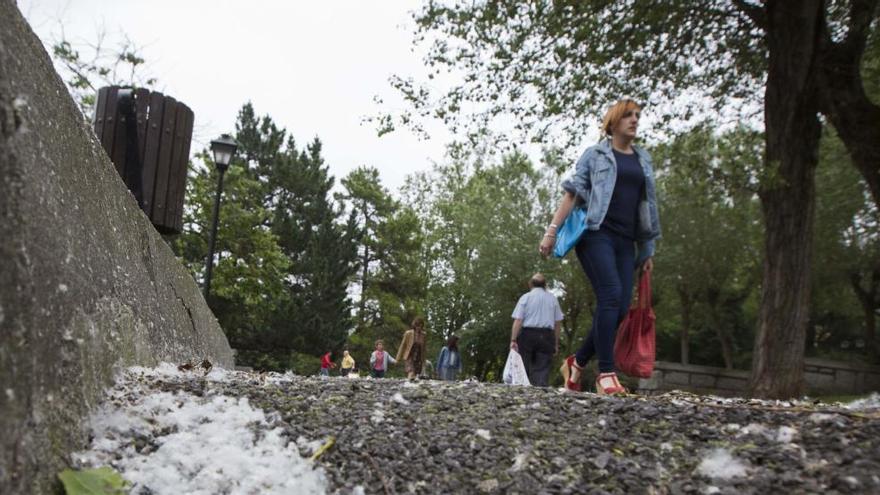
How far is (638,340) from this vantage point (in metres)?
4.58

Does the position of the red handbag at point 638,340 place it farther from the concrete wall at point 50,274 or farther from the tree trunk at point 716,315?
the tree trunk at point 716,315

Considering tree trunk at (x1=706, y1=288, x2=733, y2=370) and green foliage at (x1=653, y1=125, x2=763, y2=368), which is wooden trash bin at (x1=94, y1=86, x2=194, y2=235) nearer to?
green foliage at (x1=653, y1=125, x2=763, y2=368)

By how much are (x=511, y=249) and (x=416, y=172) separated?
2065cm

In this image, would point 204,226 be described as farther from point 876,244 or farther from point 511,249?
point 876,244

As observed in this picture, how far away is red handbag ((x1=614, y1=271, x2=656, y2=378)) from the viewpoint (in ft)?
14.9

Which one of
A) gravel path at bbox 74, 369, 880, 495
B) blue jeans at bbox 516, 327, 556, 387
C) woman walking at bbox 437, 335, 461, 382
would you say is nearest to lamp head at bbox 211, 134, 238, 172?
woman walking at bbox 437, 335, 461, 382

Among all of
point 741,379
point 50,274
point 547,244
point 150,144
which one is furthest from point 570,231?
point 741,379

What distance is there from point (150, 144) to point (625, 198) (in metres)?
3.23

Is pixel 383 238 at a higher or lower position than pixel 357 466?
higher

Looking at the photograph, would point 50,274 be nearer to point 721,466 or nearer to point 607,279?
point 721,466

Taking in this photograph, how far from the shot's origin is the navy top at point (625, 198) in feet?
14.7

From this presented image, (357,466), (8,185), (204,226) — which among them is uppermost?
(204,226)

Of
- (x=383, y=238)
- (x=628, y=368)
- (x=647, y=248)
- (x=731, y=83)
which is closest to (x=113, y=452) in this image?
(x=628, y=368)

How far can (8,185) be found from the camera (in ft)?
5.54
